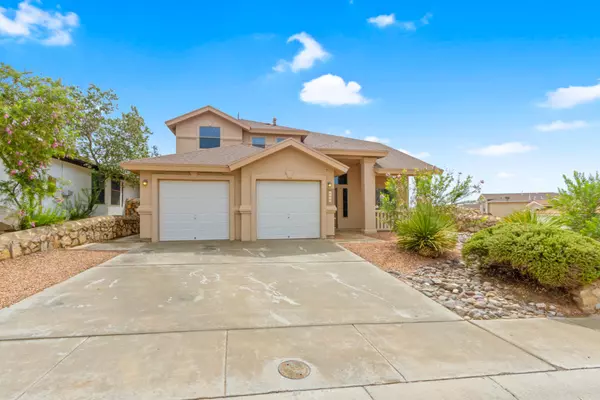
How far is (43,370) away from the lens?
9.39 ft

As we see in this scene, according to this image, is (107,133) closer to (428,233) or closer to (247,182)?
(247,182)

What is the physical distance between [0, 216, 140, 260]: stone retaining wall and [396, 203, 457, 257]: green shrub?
33.4ft

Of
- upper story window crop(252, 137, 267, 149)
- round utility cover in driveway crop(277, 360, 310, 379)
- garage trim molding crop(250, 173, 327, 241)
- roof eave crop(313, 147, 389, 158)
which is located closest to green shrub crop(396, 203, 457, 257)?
garage trim molding crop(250, 173, 327, 241)

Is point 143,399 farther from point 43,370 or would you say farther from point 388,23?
point 388,23

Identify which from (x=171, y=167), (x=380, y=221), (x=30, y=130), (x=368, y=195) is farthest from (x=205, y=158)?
(x=380, y=221)

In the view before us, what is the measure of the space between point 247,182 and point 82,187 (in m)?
10.3

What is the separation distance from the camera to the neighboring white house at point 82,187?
12.1 meters

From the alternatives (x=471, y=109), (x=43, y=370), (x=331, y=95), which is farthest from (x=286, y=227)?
Answer: (x=331, y=95)

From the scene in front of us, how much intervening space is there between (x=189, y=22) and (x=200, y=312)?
11.8 metres

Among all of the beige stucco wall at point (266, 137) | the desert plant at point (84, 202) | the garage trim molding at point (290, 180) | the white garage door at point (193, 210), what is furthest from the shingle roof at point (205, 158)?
the desert plant at point (84, 202)

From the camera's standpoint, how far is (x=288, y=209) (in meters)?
11.6

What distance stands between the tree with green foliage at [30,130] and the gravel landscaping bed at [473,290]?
9.82 metres

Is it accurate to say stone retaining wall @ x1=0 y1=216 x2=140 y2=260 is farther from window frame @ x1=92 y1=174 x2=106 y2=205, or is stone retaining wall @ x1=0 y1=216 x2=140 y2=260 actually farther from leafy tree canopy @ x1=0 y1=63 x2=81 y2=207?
window frame @ x1=92 y1=174 x2=106 y2=205

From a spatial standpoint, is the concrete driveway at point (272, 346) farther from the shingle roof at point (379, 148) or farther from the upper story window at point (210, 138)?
the upper story window at point (210, 138)
